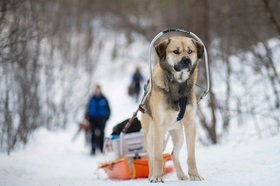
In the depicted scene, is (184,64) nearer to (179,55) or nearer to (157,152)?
(179,55)

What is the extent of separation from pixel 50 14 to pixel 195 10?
8.74m

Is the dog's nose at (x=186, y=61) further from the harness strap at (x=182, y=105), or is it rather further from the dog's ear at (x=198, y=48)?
the harness strap at (x=182, y=105)

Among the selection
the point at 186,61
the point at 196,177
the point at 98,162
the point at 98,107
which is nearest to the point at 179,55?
the point at 186,61

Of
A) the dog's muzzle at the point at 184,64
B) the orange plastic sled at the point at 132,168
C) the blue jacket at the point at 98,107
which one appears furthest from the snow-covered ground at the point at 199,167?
the dog's muzzle at the point at 184,64

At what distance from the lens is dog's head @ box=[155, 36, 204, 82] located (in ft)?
17.1

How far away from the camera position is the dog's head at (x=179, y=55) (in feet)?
17.1

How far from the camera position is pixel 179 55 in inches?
208

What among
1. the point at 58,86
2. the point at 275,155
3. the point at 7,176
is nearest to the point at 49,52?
the point at 58,86

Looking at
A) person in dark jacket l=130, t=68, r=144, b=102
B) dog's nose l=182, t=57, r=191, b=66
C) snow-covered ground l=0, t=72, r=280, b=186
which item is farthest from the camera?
person in dark jacket l=130, t=68, r=144, b=102

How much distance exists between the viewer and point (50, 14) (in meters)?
17.8

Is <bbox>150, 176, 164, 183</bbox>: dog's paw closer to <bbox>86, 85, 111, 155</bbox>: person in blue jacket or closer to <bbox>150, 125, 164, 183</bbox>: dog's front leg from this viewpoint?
<bbox>150, 125, 164, 183</bbox>: dog's front leg

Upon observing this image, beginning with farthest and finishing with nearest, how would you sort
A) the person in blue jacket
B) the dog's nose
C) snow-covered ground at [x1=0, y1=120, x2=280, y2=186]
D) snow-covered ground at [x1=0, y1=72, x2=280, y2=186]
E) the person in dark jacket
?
1. the person in dark jacket
2. the person in blue jacket
3. snow-covered ground at [x1=0, y1=72, x2=280, y2=186]
4. snow-covered ground at [x1=0, y1=120, x2=280, y2=186]
5. the dog's nose

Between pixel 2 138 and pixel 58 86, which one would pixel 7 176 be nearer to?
pixel 2 138

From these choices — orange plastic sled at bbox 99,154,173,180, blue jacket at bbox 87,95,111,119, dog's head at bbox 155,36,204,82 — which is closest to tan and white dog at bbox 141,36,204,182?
dog's head at bbox 155,36,204,82
